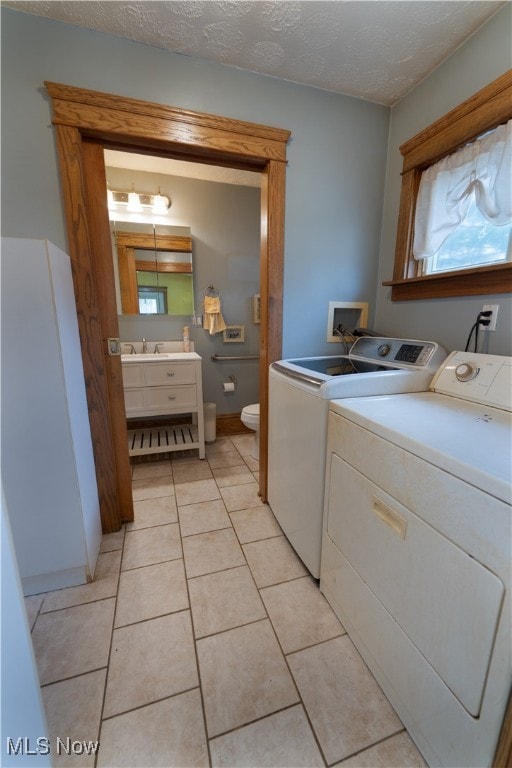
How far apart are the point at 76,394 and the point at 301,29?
1821mm

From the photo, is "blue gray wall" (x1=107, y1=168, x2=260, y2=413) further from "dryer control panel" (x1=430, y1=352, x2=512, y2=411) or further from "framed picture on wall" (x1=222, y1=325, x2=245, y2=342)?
"dryer control panel" (x1=430, y1=352, x2=512, y2=411)

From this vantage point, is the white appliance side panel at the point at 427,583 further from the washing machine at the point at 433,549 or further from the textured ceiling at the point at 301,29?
the textured ceiling at the point at 301,29

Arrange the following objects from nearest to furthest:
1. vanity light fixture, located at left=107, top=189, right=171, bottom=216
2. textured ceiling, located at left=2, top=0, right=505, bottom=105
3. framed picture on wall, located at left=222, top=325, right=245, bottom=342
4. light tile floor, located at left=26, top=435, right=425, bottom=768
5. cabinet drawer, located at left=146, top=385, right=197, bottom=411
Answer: light tile floor, located at left=26, top=435, right=425, bottom=768 < textured ceiling, located at left=2, top=0, right=505, bottom=105 < cabinet drawer, located at left=146, top=385, right=197, bottom=411 < vanity light fixture, located at left=107, top=189, right=171, bottom=216 < framed picture on wall, located at left=222, top=325, right=245, bottom=342

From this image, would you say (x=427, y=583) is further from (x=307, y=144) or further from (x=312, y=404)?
(x=307, y=144)

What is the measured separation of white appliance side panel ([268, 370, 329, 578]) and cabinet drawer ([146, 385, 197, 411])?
0.97m

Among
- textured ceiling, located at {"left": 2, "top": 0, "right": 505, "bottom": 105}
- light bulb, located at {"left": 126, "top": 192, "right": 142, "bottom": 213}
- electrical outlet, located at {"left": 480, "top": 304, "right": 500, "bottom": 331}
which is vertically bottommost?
electrical outlet, located at {"left": 480, "top": 304, "right": 500, "bottom": 331}

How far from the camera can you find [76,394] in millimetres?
1327

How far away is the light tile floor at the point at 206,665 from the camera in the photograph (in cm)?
85

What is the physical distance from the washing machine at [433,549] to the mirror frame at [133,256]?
7.34ft

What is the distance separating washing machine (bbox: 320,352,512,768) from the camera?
0.60m

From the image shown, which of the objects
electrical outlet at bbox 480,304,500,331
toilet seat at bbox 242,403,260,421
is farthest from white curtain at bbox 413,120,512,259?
toilet seat at bbox 242,403,260,421

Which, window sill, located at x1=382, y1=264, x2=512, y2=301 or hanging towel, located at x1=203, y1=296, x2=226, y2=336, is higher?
window sill, located at x1=382, y1=264, x2=512, y2=301

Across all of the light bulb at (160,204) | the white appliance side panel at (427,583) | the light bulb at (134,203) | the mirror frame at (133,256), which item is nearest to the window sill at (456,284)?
the white appliance side panel at (427,583)

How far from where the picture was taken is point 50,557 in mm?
1284
